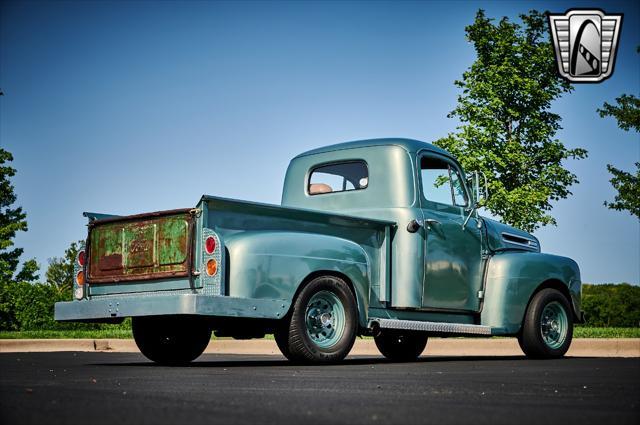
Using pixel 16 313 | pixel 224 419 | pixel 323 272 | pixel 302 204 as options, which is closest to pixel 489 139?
pixel 16 313

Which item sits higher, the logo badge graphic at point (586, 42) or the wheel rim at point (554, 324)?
the logo badge graphic at point (586, 42)

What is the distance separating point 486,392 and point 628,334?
12.2 m

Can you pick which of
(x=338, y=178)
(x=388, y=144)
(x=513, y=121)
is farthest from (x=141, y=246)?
(x=513, y=121)

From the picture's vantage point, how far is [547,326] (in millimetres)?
10773

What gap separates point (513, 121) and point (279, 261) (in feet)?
66.9

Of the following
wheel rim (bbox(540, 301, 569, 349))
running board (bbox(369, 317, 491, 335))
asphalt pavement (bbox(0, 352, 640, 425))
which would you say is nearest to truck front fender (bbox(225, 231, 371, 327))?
running board (bbox(369, 317, 491, 335))

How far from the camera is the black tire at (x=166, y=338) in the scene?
9.47 meters

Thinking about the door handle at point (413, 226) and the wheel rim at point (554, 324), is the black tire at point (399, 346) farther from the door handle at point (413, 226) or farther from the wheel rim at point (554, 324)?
the door handle at point (413, 226)

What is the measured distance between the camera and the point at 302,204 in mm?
10625

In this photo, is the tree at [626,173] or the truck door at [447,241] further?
the tree at [626,173]

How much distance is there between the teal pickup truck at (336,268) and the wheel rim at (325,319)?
1 cm

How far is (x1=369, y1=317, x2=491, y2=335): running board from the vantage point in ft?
29.6

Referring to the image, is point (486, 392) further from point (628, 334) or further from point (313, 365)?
point (628, 334)

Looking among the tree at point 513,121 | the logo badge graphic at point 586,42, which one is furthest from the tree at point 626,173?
the logo badge graphic at point 586,42
